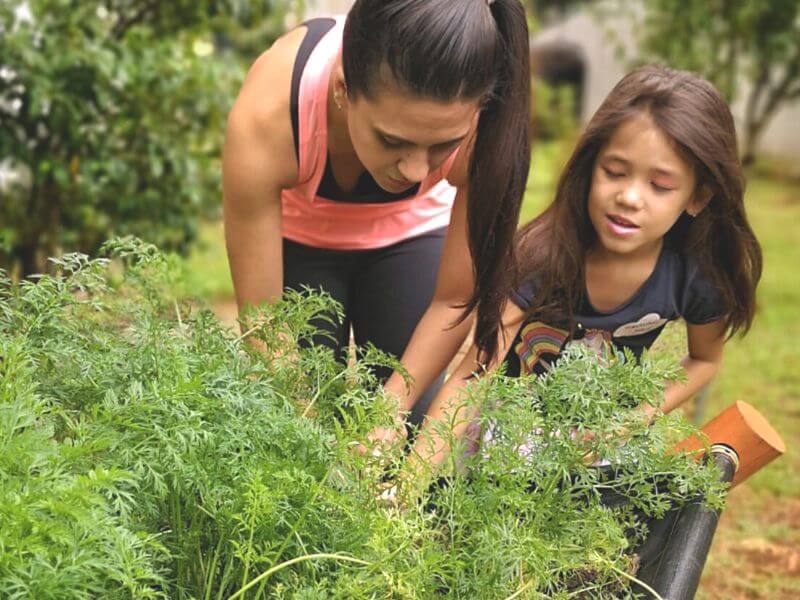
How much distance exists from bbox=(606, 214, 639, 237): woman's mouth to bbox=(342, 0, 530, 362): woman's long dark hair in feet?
0.99

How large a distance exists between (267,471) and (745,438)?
1011mm

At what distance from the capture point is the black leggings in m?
2.47

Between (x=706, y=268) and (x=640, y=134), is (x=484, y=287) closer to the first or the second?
(x=640, y=134)

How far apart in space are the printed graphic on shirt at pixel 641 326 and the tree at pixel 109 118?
1752 mm

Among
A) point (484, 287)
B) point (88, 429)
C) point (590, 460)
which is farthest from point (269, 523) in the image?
point (484, 287)

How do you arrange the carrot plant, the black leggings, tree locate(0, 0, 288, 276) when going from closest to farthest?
the carrot plant → the black leggings → tree locate(0, 0, 288, 276)

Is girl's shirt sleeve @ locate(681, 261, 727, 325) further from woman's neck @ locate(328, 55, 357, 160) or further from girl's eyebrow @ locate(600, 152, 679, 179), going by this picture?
woman's neck @ locate(328, 55, 357, 160)

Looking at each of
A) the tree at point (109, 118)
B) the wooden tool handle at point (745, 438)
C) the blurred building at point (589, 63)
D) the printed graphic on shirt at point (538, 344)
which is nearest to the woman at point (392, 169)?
the printed graphic on shirt at point (538, 344)

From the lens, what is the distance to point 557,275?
2188 millimetres

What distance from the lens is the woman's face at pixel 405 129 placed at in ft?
5.41

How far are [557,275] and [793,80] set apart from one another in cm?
916

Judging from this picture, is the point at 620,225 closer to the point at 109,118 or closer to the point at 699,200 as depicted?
the point at 699,200

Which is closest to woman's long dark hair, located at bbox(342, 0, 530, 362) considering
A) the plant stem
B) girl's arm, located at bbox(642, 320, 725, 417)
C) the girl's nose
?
the girl's nose

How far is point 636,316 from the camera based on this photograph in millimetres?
2291
